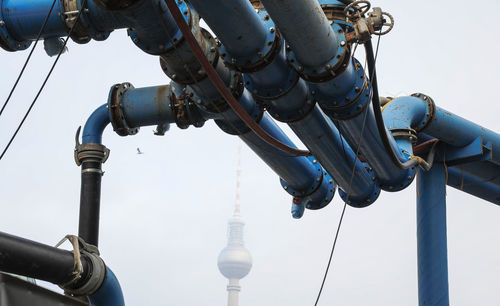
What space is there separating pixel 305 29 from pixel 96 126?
3.85 m

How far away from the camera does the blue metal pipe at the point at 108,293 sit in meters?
9.48

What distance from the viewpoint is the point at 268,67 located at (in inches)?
343

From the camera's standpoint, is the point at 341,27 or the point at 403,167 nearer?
the point at 341,27

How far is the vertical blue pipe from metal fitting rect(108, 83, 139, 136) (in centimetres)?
464

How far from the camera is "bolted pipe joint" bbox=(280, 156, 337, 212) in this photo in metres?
12.3

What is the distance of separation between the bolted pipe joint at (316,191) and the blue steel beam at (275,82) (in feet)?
1.93

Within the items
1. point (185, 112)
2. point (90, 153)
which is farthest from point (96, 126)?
point (185, 112)

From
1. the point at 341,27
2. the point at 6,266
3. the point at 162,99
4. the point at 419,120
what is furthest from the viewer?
the point at 419,120

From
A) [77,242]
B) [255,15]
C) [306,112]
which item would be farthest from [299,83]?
[77,242]

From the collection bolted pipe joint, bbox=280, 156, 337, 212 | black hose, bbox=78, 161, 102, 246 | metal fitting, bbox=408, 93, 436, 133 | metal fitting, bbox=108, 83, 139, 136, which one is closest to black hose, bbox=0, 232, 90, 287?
black hose, bbox=78, 161, 102, 246

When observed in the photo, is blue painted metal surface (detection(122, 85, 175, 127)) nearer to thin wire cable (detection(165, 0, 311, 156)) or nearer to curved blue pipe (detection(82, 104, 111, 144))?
curved blue pipe (detection(82, 104, 111, 144))

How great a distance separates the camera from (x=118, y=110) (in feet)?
35.1

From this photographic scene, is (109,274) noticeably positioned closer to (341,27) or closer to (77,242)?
(77,242)

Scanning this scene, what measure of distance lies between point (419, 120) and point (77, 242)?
5.46 m
